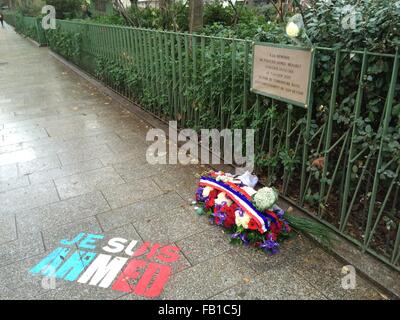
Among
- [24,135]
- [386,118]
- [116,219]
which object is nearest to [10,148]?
[24,135]

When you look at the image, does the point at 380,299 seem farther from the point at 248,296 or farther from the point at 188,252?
the point at 188,252

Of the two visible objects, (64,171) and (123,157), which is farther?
(123,157)

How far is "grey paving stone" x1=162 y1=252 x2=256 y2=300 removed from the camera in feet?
7.80

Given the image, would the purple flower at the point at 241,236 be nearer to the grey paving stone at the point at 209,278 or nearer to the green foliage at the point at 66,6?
the grey paving stone at the point at 209,278

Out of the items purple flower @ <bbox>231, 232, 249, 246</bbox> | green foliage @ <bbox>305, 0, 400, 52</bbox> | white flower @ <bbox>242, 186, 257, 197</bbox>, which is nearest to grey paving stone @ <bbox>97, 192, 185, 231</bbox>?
white flower @ <bbox>242, 186, 257, 197</bbox>

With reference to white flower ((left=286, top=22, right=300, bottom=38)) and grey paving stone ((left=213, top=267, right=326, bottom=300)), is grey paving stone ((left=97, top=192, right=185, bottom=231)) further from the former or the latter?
white flower ((left=286, top=22, right=300, bottom=38))

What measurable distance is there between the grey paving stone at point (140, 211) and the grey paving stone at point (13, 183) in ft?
4.04

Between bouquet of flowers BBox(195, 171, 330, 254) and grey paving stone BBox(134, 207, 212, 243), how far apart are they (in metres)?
0.15

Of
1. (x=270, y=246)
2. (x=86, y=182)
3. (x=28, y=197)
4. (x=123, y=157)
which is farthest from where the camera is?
(x=123, y=157)

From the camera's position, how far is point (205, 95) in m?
4.33

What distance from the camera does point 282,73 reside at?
3.05 metres

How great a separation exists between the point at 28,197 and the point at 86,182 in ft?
1.93

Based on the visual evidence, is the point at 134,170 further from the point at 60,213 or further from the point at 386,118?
the point at 386,118

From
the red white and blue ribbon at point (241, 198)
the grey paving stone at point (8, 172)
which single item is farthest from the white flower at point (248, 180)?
the grey paving stone at point (8, 172)
